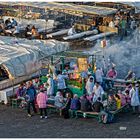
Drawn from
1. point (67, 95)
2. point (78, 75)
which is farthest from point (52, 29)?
point (67, 95)

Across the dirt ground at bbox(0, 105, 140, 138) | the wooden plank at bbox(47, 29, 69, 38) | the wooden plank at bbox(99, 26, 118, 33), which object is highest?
the wooden plank at bbox(99, 26, 118, 33)

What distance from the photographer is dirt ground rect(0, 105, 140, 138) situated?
1793 centimetres

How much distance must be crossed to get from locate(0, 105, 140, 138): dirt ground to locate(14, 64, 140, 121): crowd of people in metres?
0.39

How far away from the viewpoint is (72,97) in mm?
20438

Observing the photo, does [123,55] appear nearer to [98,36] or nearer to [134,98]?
[98,36]

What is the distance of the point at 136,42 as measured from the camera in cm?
2956

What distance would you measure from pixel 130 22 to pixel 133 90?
12845 millimetres

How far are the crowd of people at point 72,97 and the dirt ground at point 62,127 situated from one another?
1.27 ft

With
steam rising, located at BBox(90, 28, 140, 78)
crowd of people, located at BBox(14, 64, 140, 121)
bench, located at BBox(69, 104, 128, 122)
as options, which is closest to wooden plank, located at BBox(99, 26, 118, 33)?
steam rising, located at BBox(90, 28, 140, 78)

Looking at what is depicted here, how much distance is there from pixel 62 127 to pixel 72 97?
2.00 m

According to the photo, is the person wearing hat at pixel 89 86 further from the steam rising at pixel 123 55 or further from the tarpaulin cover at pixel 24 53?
the tarpaulin cover at pixel 24 53

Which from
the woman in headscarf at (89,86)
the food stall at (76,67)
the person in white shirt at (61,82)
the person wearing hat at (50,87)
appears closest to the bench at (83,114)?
the woman in headscarf at (89,86)

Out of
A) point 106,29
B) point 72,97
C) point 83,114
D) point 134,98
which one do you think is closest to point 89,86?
point 72,97

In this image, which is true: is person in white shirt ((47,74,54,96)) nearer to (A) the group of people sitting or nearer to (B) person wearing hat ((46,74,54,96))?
(B) person wearing hat ((46,74,54,96))
